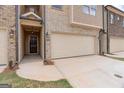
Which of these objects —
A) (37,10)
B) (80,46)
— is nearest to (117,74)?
(80,46)

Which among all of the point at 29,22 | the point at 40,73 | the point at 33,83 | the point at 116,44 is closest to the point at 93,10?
the point at 29,22

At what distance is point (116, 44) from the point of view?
1791cm

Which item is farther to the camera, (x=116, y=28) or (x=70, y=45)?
(x=116, y=28)

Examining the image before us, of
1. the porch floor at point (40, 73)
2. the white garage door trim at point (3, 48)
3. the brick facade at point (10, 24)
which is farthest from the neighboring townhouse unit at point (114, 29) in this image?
the white garage door trim at point (3, 48)

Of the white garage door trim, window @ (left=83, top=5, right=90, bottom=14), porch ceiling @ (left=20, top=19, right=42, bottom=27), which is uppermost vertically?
window @ (left=83, top=5, right=90, bottom=14)

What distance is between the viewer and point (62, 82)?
5055 millimetres

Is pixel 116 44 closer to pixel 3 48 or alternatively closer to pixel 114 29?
pixel 114 29

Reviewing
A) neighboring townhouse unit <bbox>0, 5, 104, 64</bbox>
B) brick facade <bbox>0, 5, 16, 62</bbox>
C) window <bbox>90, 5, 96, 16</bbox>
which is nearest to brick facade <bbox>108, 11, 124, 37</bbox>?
neighboring townhouse unit <bbox>0, 5, 104, 64</bbox>

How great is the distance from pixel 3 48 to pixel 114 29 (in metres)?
14.0

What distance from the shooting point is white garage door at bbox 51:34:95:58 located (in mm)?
10320

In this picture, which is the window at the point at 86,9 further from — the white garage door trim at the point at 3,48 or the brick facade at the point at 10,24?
the white garage door trim at the point at 3,48

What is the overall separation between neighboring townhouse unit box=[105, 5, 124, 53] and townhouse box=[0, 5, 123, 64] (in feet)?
1.93

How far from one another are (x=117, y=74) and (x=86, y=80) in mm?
2083

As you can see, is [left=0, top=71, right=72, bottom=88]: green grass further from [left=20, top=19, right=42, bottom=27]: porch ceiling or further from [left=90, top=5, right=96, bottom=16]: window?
[left=90, top=5, right=96, bottom=16]: window
